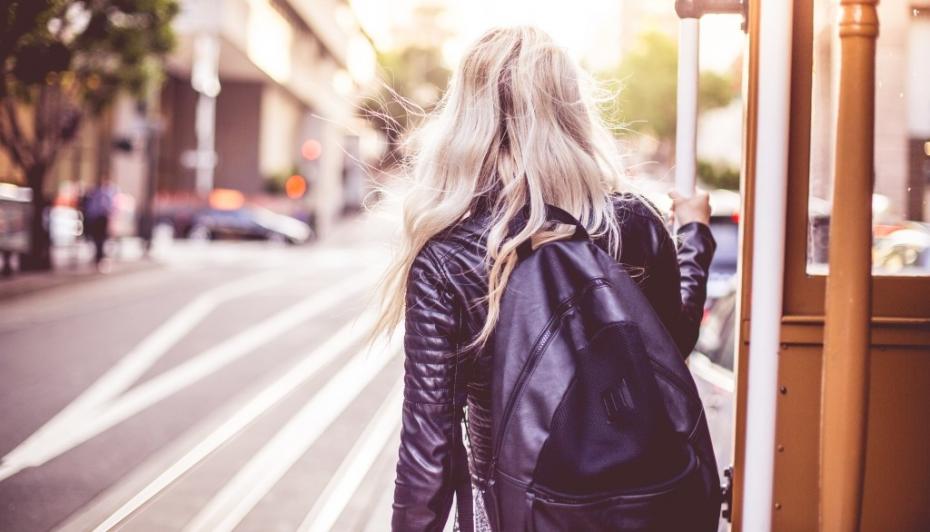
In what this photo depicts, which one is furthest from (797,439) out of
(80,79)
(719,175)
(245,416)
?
(719,175)

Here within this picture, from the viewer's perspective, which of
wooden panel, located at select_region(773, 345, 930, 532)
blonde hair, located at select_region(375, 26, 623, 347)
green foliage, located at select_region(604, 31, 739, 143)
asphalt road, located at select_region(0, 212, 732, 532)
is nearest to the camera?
blonde hair, located at select_region(375, 26, 623, 347)

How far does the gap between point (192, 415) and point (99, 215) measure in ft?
45.2

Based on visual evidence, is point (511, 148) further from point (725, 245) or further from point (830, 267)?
point (725, 245)

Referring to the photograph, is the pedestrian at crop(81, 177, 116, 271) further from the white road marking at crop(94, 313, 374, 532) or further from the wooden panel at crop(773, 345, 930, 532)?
the wooden panel at crop(773, 345, 930, 532)

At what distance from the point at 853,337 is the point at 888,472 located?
2.77 ft

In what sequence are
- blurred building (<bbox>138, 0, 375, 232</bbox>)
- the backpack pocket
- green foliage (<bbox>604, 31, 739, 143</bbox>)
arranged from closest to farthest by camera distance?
the backpack pocket < blurred building (<bbox>138, 0, 375, 232</bbox>) < green foliage (<bbox>604, 31, 739, 143</bbox>)

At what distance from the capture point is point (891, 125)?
8.39ft

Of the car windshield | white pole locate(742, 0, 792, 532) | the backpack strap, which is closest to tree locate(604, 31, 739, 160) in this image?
the car windshield

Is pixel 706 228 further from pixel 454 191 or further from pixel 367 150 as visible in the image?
pixel 367 150

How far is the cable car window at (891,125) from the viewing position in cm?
239

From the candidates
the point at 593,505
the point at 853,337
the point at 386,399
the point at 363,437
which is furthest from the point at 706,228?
the point at 386,399

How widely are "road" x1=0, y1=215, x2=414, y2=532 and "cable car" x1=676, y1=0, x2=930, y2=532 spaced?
0.94 m

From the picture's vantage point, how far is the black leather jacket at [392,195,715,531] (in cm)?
193

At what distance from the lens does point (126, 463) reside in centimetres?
595
